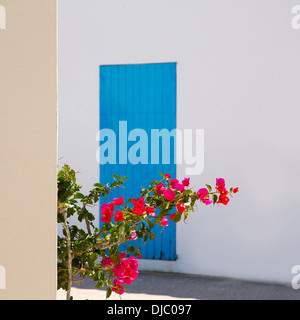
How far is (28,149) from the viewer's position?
7.52 feet

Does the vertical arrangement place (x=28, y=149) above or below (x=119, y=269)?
above

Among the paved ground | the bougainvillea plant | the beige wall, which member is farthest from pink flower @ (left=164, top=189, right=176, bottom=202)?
the paved ground

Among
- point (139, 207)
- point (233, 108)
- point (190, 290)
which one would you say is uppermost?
point (233, 108)

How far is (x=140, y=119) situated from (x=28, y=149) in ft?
16.1

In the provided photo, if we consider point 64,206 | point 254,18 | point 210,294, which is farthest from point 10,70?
point 254,18

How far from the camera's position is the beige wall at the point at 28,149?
7.45 feet

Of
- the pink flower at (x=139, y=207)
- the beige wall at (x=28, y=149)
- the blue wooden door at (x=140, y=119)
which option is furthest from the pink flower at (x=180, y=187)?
the blue wooden door at (x=140, y=119)

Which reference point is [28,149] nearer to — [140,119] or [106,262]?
[106,262]

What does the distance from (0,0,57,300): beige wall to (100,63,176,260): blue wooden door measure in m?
4.74

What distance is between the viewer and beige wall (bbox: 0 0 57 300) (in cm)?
227

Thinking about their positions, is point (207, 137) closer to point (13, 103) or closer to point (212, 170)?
point (212, 170)

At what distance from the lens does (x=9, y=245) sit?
227 centimetres

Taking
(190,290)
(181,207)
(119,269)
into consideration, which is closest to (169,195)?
(181,207)

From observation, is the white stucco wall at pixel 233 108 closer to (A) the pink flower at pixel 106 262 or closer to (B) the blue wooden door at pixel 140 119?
(B) the blue wooden door at pixel 140 119
